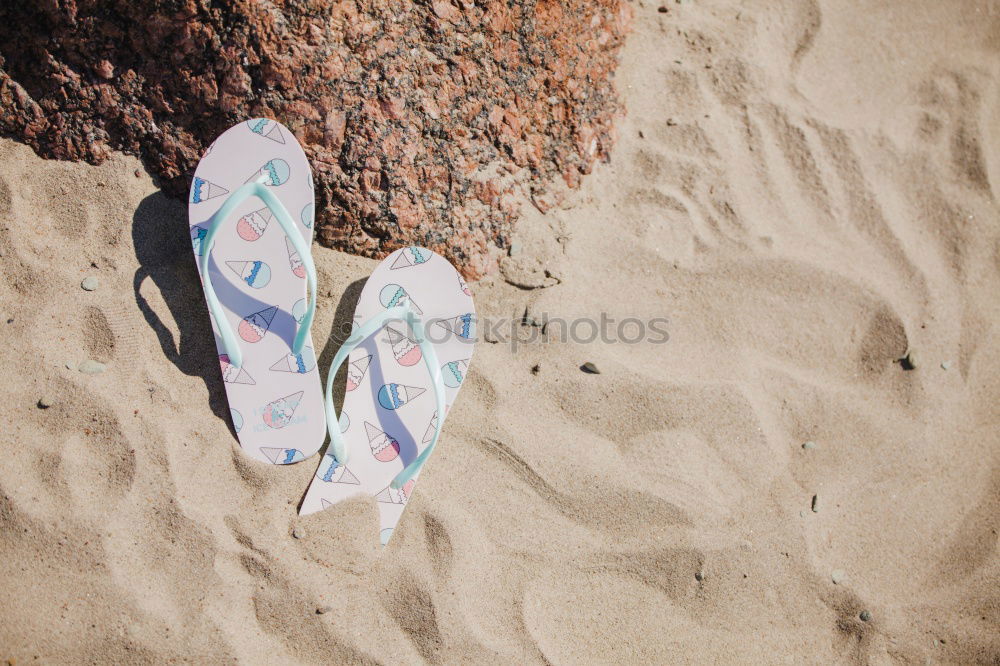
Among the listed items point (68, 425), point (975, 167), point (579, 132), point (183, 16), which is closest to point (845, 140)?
point (975, 167)

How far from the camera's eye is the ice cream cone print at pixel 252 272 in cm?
161

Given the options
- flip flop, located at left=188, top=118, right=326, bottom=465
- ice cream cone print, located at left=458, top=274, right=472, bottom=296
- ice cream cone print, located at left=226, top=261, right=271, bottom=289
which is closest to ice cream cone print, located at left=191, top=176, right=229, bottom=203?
flip flop, located at left=188, top=118, right=326, bottom=465

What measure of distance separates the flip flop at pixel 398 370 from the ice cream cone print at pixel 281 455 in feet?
0.18

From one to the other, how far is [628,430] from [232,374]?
907 mm

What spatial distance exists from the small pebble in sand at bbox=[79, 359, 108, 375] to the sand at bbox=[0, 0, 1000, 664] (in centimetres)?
2

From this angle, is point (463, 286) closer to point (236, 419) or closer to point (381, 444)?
point (381, 444)

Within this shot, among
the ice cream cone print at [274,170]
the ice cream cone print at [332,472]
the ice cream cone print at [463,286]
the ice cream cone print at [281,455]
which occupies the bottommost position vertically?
the ice cream cone print at [332,472]

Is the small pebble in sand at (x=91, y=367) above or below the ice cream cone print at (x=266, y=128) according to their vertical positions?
below

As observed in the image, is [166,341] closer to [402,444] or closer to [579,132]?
[402,444]

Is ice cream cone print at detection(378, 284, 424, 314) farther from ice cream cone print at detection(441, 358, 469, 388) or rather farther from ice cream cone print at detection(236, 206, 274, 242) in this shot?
ice cream cone print at detection(236, 206, 274, 242)

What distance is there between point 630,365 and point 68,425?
1.22 meters

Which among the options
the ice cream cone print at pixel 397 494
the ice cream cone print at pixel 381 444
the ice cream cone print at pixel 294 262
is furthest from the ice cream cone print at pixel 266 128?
the ice cream cone print at pixel 397 494

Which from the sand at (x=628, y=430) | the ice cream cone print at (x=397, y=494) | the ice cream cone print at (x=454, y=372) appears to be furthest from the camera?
the ice cream cone print at (x=454, y=372)

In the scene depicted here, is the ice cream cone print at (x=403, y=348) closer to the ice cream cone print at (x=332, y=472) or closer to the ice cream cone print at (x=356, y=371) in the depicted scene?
the ice cream cone print at (x=356, y=371)
